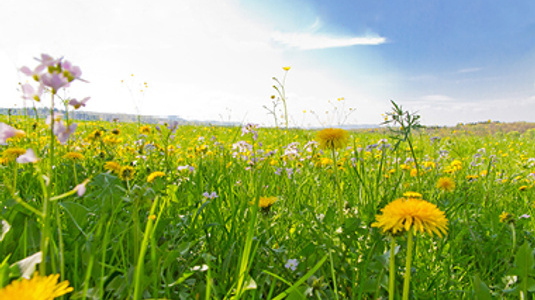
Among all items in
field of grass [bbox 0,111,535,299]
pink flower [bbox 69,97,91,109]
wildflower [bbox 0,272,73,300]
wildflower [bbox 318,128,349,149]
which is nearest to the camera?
wildflower [bbox 0,272,73,300]

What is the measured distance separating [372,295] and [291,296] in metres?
0.42

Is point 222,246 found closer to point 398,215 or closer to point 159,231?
point 159,231

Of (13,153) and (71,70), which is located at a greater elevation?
(71,70)

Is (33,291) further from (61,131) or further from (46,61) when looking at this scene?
(46,61)

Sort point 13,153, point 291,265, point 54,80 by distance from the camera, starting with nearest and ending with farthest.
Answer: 1. point 54,80
2. point 291,265
3. point 13,153

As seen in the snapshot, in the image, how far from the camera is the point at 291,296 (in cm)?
82

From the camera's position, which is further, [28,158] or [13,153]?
[13,153]

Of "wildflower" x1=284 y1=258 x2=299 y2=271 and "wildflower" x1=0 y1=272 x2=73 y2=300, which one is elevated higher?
"wildflower" x1=0 y1=272 x2=73 y2=300

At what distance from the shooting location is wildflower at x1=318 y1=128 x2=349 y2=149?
5.07 feet

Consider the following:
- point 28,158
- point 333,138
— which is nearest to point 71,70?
point 28,158

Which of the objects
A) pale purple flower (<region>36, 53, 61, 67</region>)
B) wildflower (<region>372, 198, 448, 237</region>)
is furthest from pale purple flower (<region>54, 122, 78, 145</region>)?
wildflower (<region>372, 198, 448, 237</region>)

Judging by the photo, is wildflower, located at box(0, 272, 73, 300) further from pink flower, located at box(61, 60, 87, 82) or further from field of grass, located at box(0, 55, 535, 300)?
pink flower, located at box(61, 60, 87, 82)

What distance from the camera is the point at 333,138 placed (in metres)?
1.55

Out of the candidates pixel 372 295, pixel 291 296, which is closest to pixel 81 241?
pixel 291 296
